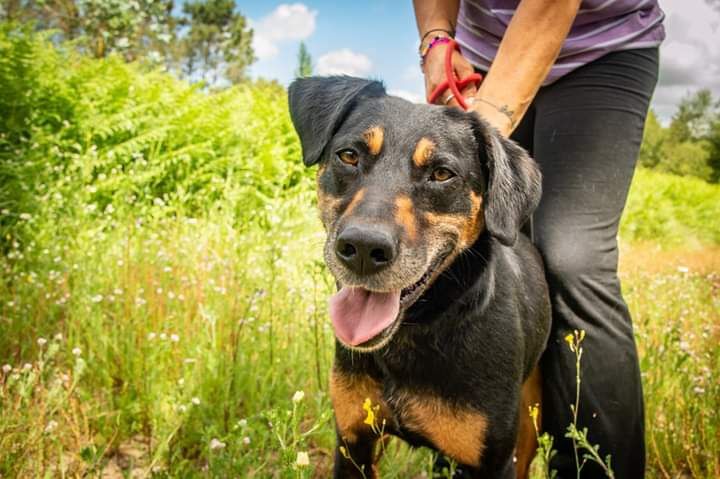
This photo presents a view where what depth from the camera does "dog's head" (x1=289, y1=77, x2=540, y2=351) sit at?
212cm

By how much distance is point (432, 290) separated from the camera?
2.45 m

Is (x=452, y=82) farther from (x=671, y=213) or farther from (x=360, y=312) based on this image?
(x=671, y=213)

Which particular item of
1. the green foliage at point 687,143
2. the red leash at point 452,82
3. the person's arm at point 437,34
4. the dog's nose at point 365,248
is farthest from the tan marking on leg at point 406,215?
the green foliage at point 687,143

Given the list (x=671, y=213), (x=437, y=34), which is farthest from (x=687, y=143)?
(x=437, y=34)

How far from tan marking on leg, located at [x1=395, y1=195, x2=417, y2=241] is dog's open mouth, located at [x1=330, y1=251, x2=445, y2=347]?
0.20 m

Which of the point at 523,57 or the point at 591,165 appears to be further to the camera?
the point at 591,165

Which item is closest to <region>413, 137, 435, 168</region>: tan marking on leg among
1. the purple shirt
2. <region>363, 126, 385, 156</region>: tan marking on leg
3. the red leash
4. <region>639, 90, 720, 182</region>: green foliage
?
<region>363, 126, 385, 156</region>: tan marking on leg

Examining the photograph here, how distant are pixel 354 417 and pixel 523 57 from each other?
1.62 m

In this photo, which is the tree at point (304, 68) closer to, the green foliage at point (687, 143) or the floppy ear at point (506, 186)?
the floppy ear at point (506, 186)

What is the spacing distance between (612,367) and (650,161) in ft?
159

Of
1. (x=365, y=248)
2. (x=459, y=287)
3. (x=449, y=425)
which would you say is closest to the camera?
(x=365, y=248)

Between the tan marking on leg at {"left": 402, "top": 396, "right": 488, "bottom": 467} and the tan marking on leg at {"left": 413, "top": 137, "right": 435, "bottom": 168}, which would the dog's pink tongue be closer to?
the tan marking on leg at {"left": 402, "top": 396, "right": 488, "bottom": 467}

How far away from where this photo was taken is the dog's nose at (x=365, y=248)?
2.01 m

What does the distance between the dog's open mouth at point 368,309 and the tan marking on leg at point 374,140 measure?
0.50 metres
